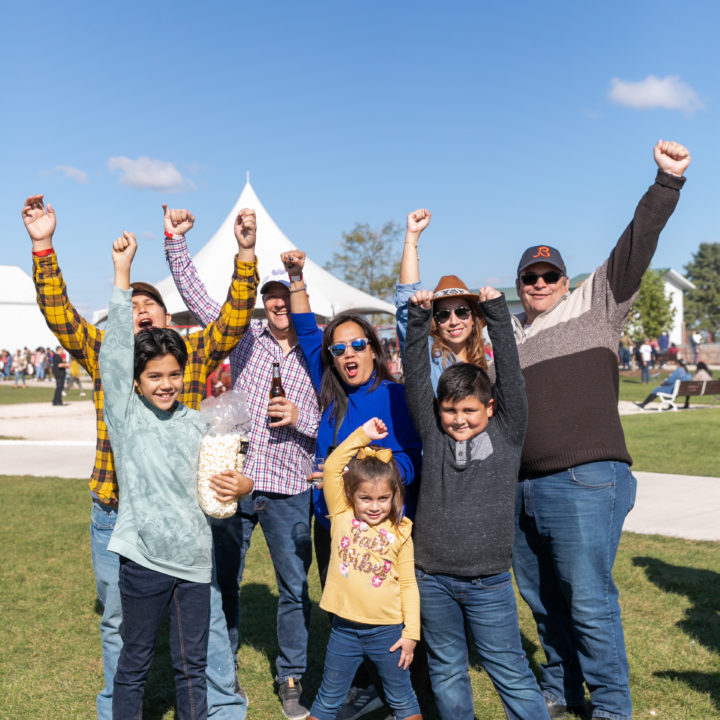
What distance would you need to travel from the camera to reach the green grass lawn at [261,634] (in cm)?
394

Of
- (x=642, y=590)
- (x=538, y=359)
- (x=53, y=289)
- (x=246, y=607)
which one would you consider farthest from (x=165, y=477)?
(x=642, y=590)

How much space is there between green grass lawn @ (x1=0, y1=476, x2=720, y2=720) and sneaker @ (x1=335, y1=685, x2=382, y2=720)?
0.06 m

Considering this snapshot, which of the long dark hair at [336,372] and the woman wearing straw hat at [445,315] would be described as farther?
the long dark hair at [336,372]

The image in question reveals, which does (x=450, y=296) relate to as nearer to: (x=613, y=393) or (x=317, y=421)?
(x=613, y=393)

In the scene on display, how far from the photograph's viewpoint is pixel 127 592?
9.91ft

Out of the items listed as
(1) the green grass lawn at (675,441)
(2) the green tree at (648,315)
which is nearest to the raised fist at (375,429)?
(1) the green grass lawn at (675,441)

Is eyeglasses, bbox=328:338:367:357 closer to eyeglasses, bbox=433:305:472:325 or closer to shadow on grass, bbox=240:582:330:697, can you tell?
eyeglasses, bbox=433:305:472:325

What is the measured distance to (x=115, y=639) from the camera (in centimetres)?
335

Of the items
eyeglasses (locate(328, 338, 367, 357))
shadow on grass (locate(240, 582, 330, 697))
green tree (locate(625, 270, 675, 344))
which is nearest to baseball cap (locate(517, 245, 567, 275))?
eyeglasses (locate(328, 338, 367, 357))

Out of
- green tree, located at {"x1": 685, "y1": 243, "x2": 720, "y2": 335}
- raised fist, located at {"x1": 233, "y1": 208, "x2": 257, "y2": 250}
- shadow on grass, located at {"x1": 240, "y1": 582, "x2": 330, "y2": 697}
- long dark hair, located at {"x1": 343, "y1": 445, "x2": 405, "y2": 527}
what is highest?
green tree, located at {"x1": 685, "y1": 243, "x2": 720, "y2": 335}

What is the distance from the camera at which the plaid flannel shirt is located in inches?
126

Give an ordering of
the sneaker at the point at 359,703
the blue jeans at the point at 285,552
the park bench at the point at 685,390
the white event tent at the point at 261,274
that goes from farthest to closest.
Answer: the park bench at the point at 685,390 < the white event tent at the point at 261,274 < the blue jeans at the point at 285,552 < the sneaker at the point at 359,703

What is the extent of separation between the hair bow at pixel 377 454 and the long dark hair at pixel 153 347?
0.85m

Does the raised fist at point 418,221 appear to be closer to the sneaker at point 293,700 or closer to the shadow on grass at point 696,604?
the sneaker at point 293,700
